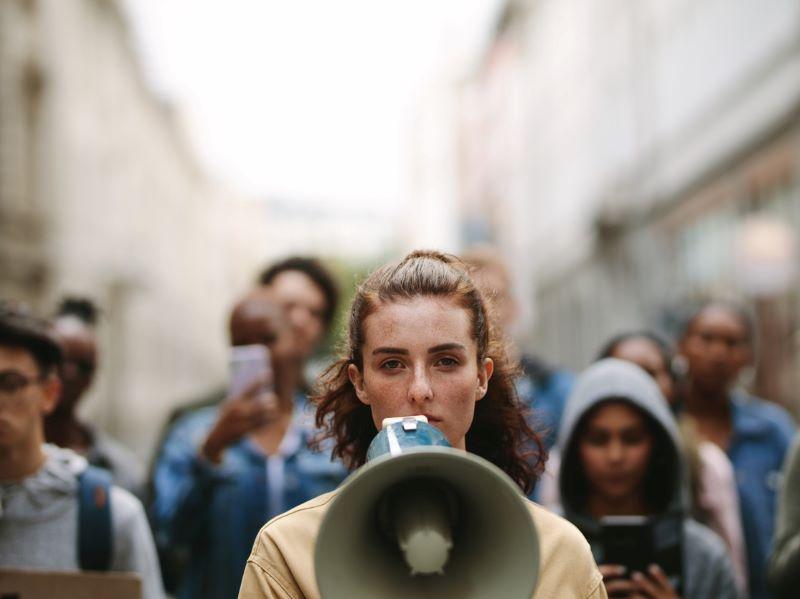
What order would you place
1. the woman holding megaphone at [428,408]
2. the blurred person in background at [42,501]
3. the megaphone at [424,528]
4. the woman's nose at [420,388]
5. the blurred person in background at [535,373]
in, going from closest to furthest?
the megaphone at [424,528] < the woman holding megaphone at [428,408] < the woman's nose at [420,388] < the blurred person in background at [42,501] < the blurred person in background at [535,373]

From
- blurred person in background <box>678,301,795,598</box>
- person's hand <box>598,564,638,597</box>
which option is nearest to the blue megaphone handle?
person's hand <box>598,564,638,597</box>

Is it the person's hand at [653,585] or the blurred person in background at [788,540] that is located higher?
the blurred person in background at [788,540]

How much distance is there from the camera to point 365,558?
2.03 meters

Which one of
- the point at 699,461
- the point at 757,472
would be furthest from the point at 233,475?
the point at 757,472

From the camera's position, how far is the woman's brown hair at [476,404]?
2.48 m

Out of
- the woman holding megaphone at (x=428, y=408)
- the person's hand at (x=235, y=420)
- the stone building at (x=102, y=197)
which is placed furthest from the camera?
the stone building at (x=102, y=197)

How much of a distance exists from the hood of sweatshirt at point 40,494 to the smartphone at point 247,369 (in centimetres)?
103

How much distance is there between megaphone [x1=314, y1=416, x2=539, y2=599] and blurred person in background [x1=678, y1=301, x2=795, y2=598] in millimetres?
3277

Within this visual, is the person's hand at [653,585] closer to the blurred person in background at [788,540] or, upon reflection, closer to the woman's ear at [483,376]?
the blurred person in background at [788,540]

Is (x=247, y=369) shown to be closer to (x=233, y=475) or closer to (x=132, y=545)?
(x=233, y=475)

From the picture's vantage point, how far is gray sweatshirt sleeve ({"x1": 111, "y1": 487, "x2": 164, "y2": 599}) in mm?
3385

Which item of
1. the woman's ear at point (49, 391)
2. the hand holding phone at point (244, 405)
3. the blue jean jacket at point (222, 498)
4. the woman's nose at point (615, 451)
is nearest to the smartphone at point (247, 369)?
the hand holding phone at point (244, 405)

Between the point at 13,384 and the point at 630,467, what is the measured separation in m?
2.08

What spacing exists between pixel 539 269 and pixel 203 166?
33.6 m
